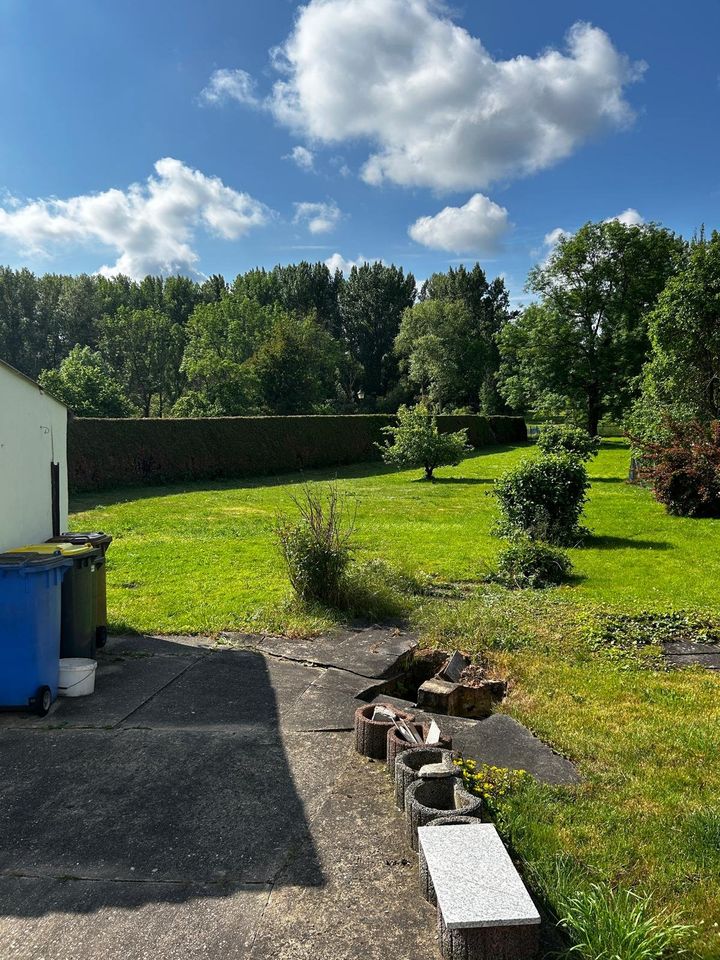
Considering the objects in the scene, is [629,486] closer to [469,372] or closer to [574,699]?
[574,699]

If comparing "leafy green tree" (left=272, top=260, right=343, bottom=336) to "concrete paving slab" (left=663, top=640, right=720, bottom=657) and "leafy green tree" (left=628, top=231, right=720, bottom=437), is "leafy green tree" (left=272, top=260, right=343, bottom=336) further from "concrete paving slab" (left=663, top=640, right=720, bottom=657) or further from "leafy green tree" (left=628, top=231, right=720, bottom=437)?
"concrete paving slab" (left=663, top=640, right=720, bottom=657)

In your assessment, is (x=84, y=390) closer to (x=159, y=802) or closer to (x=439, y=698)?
(x=439, y=698)

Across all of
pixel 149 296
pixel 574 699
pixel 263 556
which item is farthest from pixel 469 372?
pixel 574 699

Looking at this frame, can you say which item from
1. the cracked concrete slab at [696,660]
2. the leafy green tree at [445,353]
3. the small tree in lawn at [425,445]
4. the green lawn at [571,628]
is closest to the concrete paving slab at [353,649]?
the green lawn at [571,628]

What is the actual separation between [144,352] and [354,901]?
46961 millimetres

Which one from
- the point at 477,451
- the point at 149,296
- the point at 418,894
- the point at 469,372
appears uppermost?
the point at 149,296

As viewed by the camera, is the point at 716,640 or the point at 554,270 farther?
the point at 554,270

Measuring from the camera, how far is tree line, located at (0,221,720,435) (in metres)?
20.9

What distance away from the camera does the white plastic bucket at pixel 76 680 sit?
4277 mm

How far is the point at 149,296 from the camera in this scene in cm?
5459

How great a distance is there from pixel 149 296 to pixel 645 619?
55603 mm

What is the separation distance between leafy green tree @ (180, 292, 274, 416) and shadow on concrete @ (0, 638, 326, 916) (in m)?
30.7

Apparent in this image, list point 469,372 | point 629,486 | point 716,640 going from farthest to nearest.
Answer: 1. point 469,372
2. point 629,486
3. point 716,640

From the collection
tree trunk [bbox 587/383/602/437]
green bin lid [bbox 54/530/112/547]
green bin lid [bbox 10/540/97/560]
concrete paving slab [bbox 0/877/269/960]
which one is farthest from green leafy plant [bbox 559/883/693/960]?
tree trunk [bbox 587/383/602/437]
